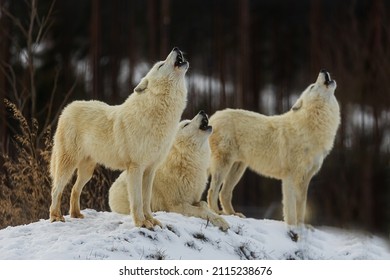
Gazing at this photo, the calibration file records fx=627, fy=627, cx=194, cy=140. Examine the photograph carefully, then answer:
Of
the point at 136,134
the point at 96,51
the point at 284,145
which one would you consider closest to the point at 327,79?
the point at 284,145

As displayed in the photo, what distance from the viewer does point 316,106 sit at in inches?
324

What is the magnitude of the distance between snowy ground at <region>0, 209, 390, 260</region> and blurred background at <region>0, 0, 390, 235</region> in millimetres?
352

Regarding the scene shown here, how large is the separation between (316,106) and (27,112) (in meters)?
3.97

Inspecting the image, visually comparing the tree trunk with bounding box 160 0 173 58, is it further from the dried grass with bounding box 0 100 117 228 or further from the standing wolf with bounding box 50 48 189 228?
the standing wolf with bounding box 50 48 189 228

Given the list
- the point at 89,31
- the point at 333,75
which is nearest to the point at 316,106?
the point at 333,75

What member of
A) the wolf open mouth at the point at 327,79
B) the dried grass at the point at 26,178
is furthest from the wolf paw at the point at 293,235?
the dried grass at the point at 26,178

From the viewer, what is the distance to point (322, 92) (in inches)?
323

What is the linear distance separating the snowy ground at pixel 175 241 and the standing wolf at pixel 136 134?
10.0 inches

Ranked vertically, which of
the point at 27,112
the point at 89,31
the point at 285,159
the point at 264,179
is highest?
the point at 89,31

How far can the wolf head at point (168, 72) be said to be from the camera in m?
6.42

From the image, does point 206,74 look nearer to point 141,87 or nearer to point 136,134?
point 141,87

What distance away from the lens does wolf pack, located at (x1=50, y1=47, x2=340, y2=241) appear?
643cm

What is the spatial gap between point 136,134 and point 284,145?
2.63 metres

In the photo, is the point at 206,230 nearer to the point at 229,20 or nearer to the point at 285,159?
the point at 285,159
